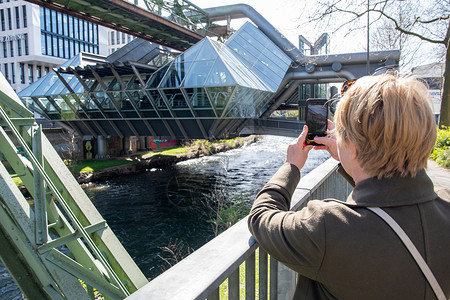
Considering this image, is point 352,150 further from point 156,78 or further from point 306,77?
point 306,77

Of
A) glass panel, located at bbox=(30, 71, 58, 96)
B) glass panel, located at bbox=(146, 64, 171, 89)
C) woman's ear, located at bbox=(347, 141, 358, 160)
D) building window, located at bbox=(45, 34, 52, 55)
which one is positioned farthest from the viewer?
building window, located at bbox=(45, 34, 52, 55)

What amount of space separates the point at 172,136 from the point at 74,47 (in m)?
48.9

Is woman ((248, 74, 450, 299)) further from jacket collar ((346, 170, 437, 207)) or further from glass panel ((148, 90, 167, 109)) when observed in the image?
glass panel ((148, 90, 167, 109))

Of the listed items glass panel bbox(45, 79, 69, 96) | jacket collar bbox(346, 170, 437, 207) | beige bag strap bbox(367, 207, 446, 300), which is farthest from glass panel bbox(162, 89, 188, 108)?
beige bag strap bbox(367, 207, 446, 300)

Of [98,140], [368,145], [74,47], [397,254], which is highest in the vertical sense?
[74,47]

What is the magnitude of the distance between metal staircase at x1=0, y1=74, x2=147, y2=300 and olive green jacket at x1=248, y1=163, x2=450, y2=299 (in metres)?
3.16

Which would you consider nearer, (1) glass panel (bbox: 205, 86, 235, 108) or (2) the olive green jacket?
(2) the olive green jacket

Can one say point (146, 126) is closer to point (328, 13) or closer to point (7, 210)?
point (328, 13)

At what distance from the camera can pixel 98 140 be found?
34906mm

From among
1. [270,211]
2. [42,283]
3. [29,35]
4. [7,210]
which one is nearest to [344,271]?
[270,211]

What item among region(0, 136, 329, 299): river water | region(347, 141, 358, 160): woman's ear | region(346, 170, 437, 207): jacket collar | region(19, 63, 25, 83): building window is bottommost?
region(0, 136, 329, 299): river water

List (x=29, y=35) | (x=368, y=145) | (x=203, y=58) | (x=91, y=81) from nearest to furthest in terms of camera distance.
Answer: (x=368, y=145), (x=203, y=58), (x=91, y=81), (x=29, y=35)

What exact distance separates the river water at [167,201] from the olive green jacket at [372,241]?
983 centimetres

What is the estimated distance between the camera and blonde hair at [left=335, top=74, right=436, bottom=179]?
1107 mm
